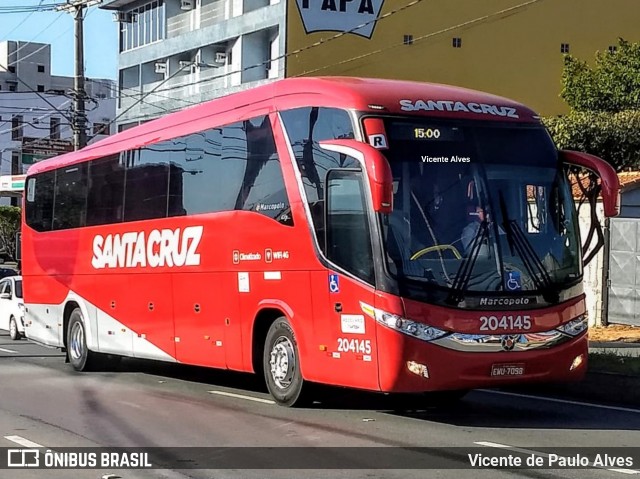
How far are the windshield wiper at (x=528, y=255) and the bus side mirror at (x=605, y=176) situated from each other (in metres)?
1.16

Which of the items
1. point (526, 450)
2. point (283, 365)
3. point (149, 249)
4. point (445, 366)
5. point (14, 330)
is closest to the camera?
point (526, 450)

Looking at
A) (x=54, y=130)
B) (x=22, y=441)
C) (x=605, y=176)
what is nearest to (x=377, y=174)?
(x=605, y=176)

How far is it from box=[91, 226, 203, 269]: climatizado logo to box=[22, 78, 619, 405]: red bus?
10 cm

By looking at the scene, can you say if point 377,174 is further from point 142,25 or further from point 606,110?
point 142,25

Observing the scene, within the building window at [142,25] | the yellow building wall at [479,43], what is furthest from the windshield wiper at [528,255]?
the building window at [142,25]

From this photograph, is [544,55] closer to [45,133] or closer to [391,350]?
[391,350]

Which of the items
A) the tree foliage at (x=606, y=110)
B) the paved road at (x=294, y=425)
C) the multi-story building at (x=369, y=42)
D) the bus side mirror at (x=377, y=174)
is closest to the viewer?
the paved road at (x=294, y=425)

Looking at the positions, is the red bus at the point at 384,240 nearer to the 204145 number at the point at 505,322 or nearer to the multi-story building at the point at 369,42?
the 204145 number at the point at 505,322

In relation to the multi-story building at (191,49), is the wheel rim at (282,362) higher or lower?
lower

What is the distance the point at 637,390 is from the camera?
12539 mm

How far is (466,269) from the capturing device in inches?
402

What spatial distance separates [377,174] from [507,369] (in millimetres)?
2451

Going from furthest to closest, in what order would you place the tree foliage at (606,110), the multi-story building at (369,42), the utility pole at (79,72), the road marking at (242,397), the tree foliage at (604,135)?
the multi-story building at (369,42) < the utility pole at (79,72) < the tree foliage at (606,110) < the tree foliage at (604,135) < the road marking at (242,397)

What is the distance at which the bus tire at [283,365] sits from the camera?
1163 cm
